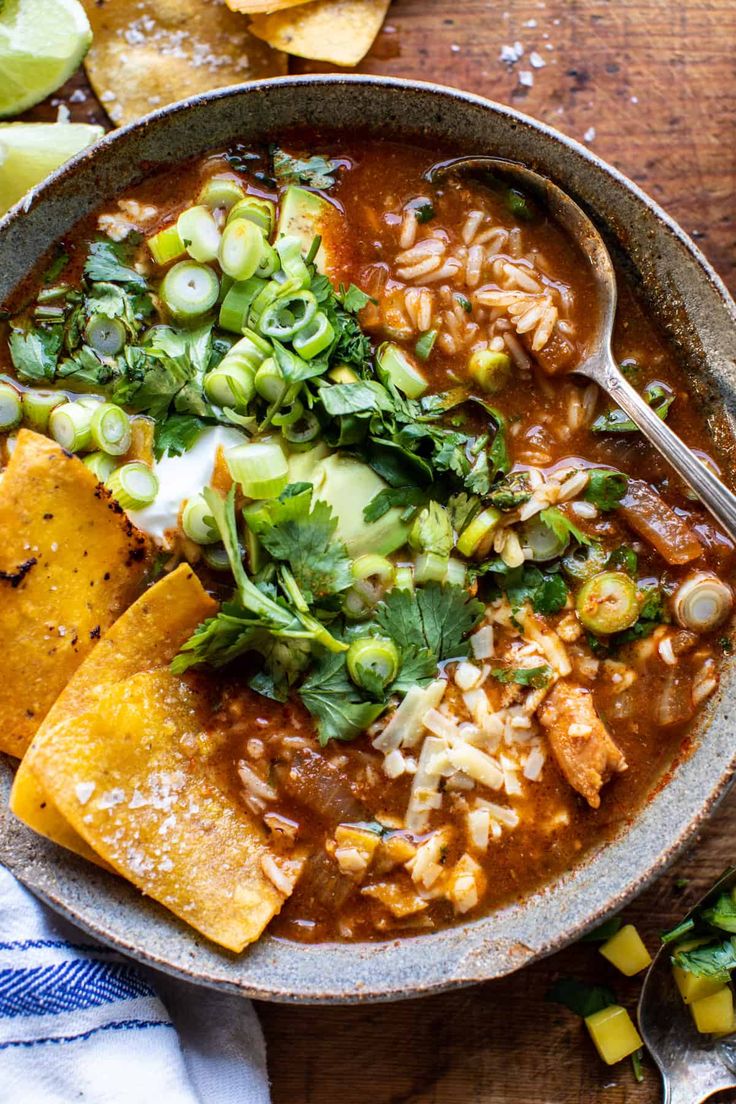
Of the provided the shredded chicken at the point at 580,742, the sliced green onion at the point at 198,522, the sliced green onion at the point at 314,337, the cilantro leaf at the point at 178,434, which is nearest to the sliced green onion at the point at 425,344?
the sliced green onion at the point at 314,337

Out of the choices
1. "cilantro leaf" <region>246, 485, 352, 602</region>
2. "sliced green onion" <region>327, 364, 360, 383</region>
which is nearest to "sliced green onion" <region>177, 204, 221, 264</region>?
"sliced green onion" <region>327, 364, 360, 383</region>

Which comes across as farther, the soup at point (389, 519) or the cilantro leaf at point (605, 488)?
the cilantro leaf at point (605, 488)

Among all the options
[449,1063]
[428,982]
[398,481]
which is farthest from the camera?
[449,1063]

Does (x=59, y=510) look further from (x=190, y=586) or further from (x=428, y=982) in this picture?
(x=428, y=982)

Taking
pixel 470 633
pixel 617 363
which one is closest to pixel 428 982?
pixel 470 633

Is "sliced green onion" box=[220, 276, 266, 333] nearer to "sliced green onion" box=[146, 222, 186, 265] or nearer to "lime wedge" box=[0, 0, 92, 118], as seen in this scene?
"sliced green onion" box=[146, 222, 186, 265]

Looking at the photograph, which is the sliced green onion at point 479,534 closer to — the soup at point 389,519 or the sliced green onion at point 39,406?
the soup at point 389,519

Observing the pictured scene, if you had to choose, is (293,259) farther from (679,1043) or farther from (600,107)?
(679,1043)
